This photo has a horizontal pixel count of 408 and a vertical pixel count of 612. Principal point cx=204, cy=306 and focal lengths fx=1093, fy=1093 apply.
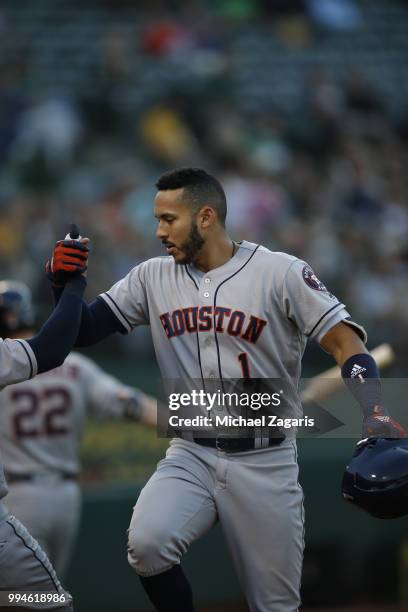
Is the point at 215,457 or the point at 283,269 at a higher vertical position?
the point at 283,269

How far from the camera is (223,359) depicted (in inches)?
173

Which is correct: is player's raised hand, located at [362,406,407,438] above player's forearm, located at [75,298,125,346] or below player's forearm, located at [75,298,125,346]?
below

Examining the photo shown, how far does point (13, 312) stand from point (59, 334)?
153 centimetres

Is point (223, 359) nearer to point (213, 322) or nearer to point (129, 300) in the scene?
point (213, 322)

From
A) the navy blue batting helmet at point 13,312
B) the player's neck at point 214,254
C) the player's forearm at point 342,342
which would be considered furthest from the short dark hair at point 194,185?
the navy blue batting helmet at point 13,312

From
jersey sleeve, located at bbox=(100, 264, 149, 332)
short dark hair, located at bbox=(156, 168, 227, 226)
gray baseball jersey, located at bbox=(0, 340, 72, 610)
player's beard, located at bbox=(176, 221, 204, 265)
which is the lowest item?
gray baseball jersey, located at bbox=(0, 340, 72, 610)

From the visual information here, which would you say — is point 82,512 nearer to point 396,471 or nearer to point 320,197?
point 396,471

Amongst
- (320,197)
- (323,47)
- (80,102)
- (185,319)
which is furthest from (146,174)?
(185,319)

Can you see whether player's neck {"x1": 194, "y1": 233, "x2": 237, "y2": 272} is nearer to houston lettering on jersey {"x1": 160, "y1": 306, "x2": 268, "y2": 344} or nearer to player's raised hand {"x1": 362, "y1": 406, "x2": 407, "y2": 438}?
houston lettering on jersey {"x1": 160, "y1": 306, "x2": 268, "y2": 344}

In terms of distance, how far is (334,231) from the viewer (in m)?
10.6

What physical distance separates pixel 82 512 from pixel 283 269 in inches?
138

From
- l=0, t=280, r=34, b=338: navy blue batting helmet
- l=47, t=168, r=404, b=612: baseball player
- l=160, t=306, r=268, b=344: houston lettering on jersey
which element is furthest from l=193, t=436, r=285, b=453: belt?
l=0, t=280, r=34, b=338: navy blue batting helmet

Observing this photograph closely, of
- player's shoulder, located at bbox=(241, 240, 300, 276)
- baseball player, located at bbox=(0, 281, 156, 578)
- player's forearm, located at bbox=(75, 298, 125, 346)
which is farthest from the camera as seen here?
baseball player, located at bbox=(0, 281, 156, 578)

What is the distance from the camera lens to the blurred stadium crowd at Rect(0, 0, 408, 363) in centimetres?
965
